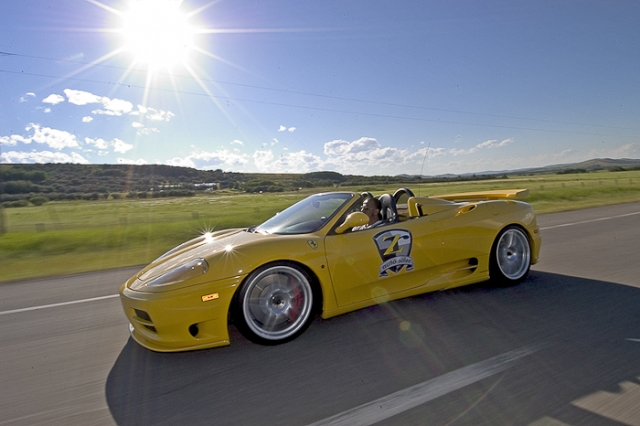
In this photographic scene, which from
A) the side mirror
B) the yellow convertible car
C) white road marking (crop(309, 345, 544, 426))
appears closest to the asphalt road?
white road marking (crop(309, 345, 544, 426))

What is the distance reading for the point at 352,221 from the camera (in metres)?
3.88

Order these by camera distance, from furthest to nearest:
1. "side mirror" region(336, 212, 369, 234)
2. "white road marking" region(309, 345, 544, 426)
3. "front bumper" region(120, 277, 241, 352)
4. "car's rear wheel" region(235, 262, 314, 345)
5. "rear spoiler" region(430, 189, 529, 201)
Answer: "rear spoiler" region(430, 189, 529, 201), "side mirror" region(336, 212, 369, 234), "car's rear wheel" region(235, 262, 314, 345), "front bumper" region(120, 277, 241, 352), "white road marking" region(309, 345, 544, 426)

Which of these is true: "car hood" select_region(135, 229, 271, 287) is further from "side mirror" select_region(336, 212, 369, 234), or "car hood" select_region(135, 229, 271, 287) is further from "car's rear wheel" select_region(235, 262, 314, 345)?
"side mirror" select_region(336, 212, 369, 234)

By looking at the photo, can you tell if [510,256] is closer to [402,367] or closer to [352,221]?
[352,221]

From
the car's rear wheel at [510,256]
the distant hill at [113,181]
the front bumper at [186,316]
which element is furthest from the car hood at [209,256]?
the distant hill at [113,181]

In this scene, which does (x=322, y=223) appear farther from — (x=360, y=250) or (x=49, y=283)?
(x=49, y=283)

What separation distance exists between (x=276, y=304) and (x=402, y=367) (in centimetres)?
116

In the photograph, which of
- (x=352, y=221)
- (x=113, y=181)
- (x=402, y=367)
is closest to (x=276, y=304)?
(x=352, y=221)

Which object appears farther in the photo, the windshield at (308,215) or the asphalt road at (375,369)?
the windshield at (308,215)

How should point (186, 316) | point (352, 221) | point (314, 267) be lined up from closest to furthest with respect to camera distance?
point (186, 316)
point (314, 267)
point (352, 221)

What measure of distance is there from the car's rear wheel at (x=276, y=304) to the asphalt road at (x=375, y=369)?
121 mm

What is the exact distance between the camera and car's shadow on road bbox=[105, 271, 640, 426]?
248 centimetres

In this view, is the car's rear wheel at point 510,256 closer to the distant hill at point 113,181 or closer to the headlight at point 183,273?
the headlight at point 183,273

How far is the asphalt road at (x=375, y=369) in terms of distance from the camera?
2.46 meters
